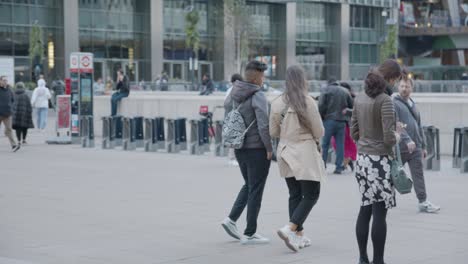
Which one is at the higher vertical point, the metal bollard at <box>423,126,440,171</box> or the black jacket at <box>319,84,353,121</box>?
the black jacket at <box>319,84,353,121</box>

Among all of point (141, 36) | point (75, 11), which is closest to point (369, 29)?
point (141, 36)

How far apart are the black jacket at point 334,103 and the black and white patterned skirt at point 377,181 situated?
8.37 metres

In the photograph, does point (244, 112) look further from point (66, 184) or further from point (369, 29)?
point (369, 29)

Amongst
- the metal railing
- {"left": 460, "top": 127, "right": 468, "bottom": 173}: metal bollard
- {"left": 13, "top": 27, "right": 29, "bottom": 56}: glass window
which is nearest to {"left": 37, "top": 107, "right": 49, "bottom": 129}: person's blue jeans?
the metal railing

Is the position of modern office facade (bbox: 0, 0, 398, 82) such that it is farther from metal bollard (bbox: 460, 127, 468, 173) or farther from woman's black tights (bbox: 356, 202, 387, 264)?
woman's black tights (bbox: 356, 202, 387, 264)

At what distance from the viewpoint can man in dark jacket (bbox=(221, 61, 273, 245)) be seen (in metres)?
9.18

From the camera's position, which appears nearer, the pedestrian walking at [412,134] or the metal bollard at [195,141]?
the pedestrian walking at [412,134]

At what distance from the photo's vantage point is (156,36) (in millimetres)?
69188

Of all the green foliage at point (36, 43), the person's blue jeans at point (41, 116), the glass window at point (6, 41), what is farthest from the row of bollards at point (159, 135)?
the glass window at point (6, 41)

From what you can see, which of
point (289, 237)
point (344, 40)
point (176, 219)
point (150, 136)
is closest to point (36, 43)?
point (344, 40)

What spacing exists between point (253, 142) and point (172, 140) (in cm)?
1277

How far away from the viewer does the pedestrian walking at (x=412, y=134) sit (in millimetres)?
10727

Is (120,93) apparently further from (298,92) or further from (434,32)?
(434,32)

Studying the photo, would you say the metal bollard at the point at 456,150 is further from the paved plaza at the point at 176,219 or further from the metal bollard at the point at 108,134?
the metal bollard at the point at 108,134
